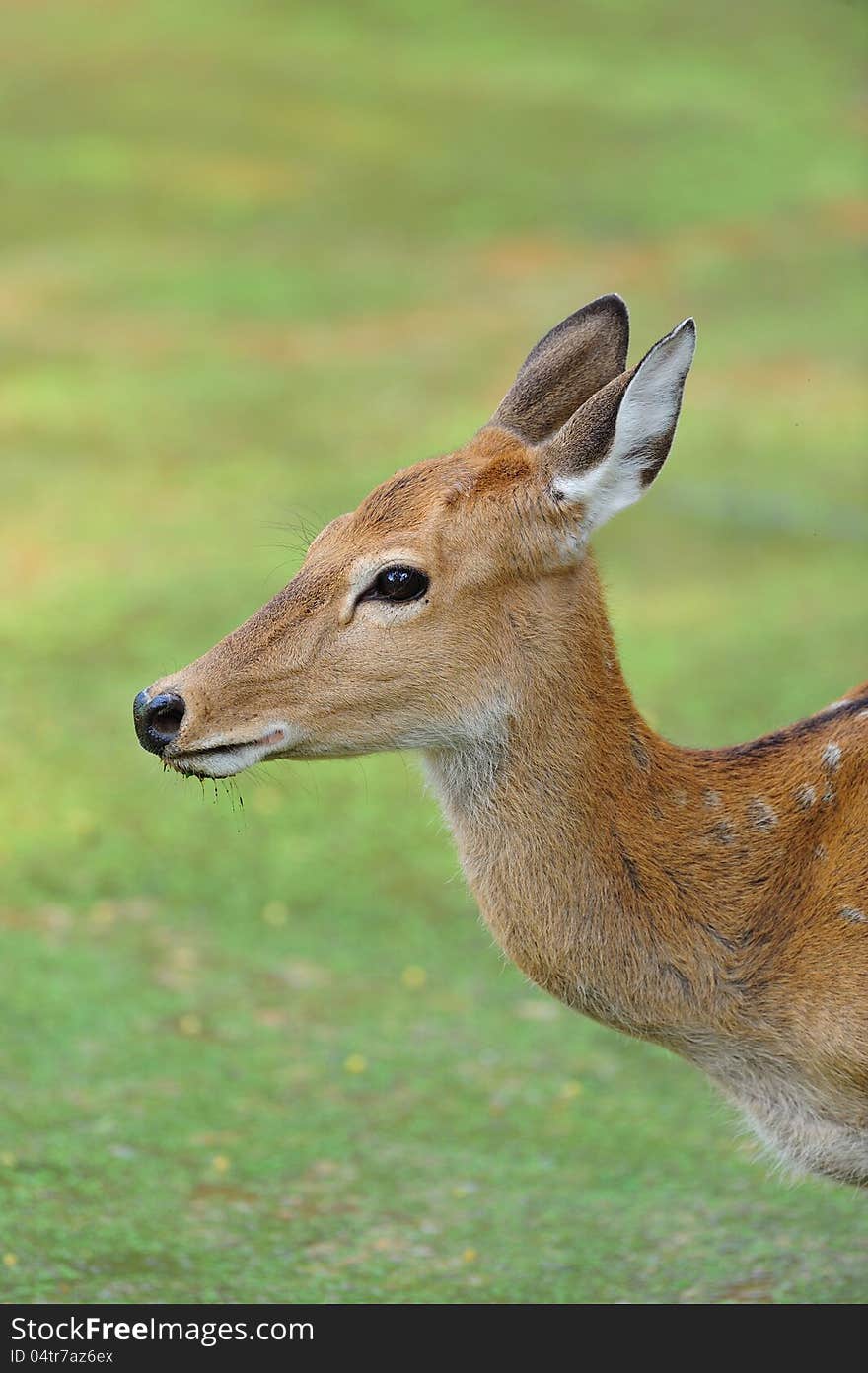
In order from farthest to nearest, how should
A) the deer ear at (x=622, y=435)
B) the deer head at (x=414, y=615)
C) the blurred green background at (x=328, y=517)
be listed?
the blurred green background at (x=328, y=517) < the deer head at (x=414, y=615) < the deer ear at (x=622, y=435)

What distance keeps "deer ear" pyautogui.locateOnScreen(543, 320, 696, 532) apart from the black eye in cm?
35

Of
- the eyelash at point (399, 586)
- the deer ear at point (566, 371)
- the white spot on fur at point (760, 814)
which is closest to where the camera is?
the eyelash at point (399, 586)

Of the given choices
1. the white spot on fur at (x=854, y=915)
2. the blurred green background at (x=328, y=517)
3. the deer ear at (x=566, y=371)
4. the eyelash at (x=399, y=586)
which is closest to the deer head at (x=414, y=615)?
the eyelash at (x=399, y=586)

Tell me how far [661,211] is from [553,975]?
1360 centimetres

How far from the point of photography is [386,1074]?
685 centimetres

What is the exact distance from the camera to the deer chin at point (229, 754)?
415 cm

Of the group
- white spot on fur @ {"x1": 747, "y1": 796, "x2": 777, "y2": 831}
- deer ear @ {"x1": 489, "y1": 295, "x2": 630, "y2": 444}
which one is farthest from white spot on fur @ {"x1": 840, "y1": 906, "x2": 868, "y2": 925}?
deer ear @ {"x1": 489, "y1": 295, "x2": 630, "y2": 444}

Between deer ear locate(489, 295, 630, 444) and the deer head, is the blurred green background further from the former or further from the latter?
deer ear locate(489, 295, 630, 444)

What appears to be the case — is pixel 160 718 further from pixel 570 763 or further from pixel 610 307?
pixel 610 307

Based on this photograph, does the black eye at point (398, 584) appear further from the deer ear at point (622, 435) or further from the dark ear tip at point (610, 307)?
the dark ear tip at point (610, 307)

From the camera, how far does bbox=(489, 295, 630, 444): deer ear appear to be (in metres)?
4.80

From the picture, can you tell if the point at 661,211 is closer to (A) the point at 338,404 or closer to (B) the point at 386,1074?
(A) the point at 338,404

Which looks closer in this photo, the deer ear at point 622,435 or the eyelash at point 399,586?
the deer ear at point 622,435

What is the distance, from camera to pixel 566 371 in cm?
482
